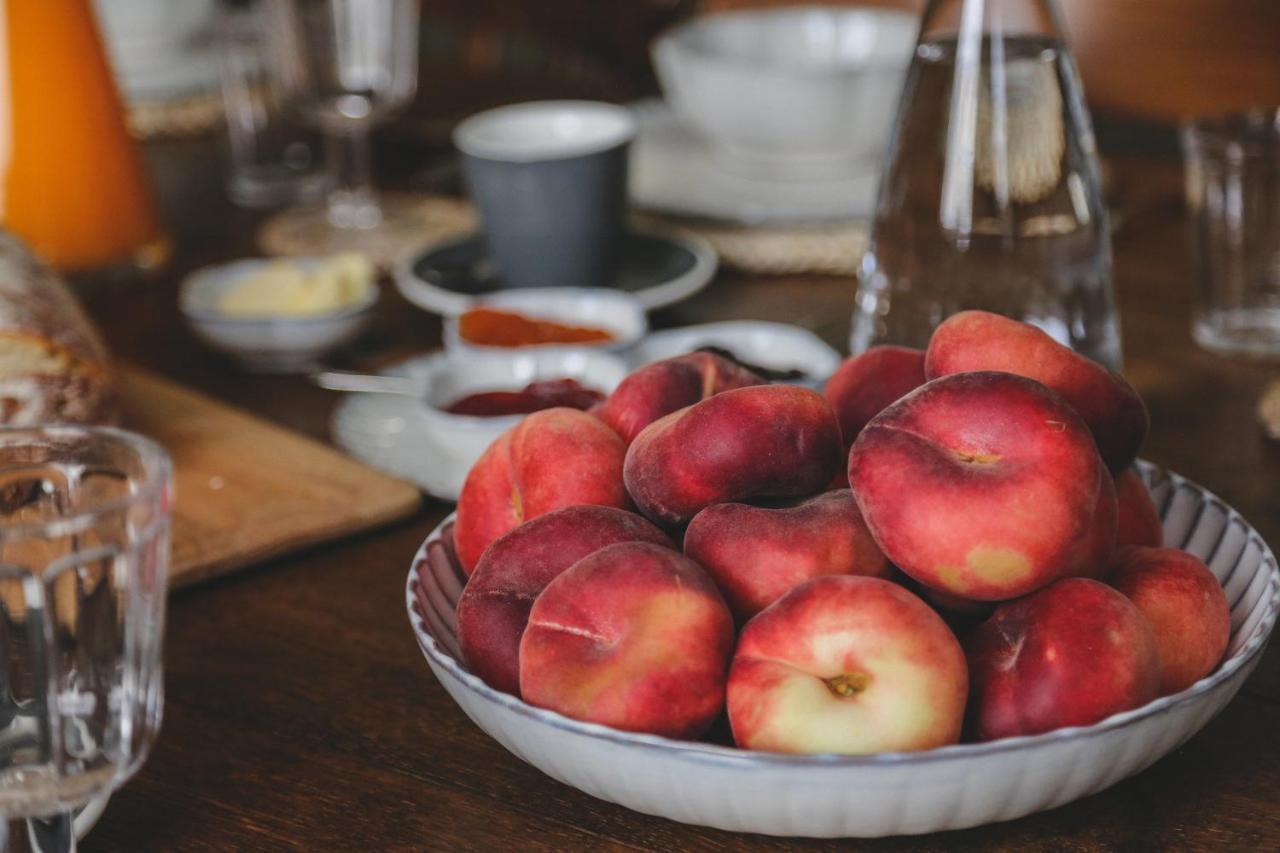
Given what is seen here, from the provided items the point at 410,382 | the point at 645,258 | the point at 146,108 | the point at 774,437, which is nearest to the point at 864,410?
the point at 774,437

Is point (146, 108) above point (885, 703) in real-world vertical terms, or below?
below

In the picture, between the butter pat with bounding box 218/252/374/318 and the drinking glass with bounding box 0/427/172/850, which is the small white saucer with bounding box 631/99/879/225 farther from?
the drinking glass with bounding box 0/427/172/850

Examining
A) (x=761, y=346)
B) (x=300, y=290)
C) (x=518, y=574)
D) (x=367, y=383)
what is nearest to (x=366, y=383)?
(x=367, y=383)

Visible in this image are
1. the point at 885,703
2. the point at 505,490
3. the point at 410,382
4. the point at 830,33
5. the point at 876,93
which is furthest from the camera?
the point at 830,33

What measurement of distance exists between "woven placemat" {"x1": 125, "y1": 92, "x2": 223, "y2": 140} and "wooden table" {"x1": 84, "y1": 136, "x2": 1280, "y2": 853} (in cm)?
82

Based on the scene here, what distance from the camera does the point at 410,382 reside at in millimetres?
812

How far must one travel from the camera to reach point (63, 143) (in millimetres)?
1037

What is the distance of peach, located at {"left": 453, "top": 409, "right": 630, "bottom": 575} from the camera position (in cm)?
45

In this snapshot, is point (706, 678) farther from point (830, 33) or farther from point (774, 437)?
point (830, 33)

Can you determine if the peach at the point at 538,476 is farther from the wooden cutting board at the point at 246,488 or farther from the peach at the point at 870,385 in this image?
the wooden cutting board at the point at 246,488

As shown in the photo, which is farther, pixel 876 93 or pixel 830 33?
pixel 830 33

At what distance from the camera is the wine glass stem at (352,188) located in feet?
3.80

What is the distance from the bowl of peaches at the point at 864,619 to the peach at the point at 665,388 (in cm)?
3

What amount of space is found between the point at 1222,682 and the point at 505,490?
0.22 m
